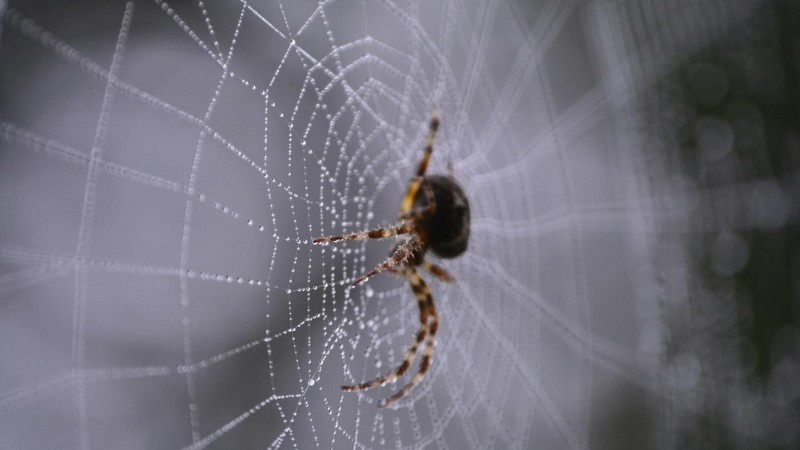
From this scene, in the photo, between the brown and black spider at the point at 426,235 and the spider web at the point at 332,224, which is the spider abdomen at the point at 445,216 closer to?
the brown and black spider at the point at 426,235

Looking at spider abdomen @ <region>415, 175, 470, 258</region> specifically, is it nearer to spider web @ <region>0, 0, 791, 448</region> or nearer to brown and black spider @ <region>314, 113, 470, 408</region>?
brown and black spider @ <region>314, 113, 470, 408</region>

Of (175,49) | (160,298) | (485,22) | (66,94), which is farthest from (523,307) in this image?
(66,94)

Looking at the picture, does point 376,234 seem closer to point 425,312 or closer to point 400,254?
point 400,254

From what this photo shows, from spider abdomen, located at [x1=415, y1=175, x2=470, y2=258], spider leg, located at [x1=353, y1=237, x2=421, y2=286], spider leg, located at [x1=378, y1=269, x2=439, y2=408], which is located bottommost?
spider leg, located at [x1=378, y1=269, x2=439, y2=408]

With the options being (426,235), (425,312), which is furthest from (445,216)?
(425,312)

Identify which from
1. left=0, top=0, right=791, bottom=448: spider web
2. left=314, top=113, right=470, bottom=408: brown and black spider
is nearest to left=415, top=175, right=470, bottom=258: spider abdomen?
left=314, top=113, right=470, bottom=408: brown and black spider

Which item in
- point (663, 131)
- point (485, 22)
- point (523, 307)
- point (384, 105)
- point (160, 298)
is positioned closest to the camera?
point (384, 105)

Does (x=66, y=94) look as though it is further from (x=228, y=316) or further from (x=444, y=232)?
(x=444, y=232)
